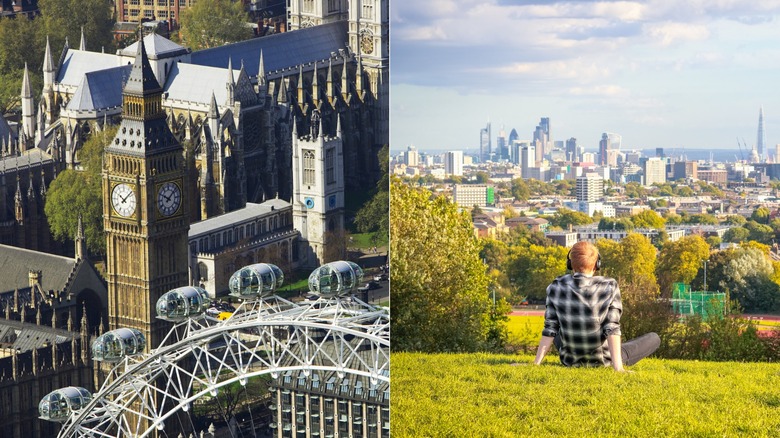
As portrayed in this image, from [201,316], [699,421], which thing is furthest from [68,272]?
[699,421]

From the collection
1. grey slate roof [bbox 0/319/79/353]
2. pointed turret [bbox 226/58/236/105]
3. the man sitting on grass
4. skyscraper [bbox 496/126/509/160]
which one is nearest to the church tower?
pointed turret [bbox 226/58/236/105]

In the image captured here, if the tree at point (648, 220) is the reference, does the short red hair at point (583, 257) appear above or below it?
above

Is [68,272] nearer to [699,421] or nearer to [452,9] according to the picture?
[699,421]

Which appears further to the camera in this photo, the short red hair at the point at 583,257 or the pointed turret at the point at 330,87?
the pointed turret at the point at 330,87

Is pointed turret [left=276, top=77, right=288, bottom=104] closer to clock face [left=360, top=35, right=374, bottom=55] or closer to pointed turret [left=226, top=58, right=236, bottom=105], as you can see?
pointed turret [left=226, top=58, right=236, bottom=105]

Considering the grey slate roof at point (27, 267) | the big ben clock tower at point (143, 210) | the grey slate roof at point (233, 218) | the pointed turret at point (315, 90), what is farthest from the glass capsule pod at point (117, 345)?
the pointed turret at point (315, 90)

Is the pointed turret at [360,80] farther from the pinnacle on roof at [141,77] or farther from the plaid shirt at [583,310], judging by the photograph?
the plaid shirt at [583,310]
